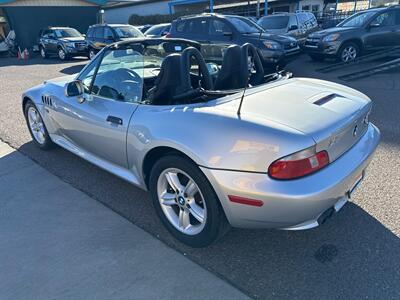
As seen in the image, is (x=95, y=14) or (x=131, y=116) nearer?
(x=131, y=116)

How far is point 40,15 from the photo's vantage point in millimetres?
23641

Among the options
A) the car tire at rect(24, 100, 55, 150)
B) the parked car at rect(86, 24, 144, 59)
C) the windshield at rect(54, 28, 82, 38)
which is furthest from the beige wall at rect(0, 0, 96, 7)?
the car tire at rect(24, 100, 55, 150)

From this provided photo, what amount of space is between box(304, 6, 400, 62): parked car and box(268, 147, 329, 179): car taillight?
9322 millimetres

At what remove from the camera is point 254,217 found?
216cm

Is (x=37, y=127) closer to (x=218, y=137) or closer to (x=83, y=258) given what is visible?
(x=83, y=258)

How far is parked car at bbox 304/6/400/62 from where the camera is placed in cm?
1006

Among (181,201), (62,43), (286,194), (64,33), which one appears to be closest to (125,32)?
(62,43)

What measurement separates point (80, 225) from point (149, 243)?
2.37 ft

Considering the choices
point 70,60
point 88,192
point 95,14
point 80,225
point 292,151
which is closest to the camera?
point 292,151

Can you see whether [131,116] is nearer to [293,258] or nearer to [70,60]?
[293,258]

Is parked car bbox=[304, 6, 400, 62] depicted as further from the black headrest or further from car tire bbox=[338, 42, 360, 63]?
the black headrest

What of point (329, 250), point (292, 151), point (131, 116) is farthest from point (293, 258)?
point (131, 116)

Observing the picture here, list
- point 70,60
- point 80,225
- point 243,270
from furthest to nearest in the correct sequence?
point 70,60 → point 80,225 → point 243,270

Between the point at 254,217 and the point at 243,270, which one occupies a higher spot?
the point at 254,217
